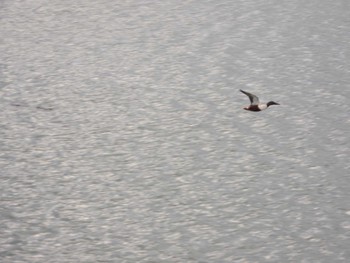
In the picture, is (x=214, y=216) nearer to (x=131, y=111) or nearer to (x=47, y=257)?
(x=47, y=257)

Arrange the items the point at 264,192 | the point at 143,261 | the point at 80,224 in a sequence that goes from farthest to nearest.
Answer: the point at 264,192
the point at 80,224
the point at 143,261

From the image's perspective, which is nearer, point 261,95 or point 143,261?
point 143,261

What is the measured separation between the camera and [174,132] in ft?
11.9

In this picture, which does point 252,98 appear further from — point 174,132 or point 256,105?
point 174,132

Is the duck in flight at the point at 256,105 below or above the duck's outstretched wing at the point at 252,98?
below

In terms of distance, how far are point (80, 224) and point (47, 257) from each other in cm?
23

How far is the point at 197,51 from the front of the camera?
14.3 feet

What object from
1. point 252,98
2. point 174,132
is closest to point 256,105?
point 252,98

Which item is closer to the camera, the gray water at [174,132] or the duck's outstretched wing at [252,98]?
the gray water at [174,132]

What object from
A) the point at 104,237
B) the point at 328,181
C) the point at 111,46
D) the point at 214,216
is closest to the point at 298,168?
the point at 328,181

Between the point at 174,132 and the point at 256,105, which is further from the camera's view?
the point at 256,105

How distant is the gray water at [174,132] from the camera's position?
2836 millimetres

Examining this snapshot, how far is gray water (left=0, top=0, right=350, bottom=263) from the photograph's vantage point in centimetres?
284

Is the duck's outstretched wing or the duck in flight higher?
the duck's outstretched wing
